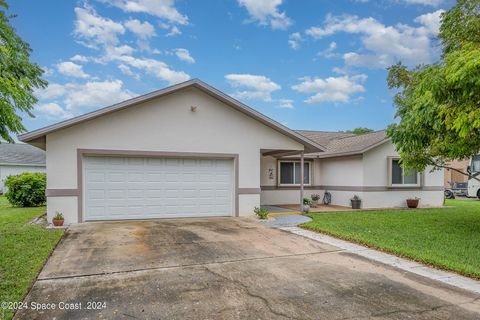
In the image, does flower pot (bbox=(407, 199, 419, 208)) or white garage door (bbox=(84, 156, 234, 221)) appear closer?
white garage door (bbox=(84, 156, 234, 221))

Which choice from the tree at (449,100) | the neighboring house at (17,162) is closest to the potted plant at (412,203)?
the tree at (449,100)

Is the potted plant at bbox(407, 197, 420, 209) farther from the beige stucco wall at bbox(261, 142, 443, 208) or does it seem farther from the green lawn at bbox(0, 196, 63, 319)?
the green lawn at bbox(0, 196, 63, 319)

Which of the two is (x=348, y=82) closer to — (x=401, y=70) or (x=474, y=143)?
(x=401, y=70)

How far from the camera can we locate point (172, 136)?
38.1 ft

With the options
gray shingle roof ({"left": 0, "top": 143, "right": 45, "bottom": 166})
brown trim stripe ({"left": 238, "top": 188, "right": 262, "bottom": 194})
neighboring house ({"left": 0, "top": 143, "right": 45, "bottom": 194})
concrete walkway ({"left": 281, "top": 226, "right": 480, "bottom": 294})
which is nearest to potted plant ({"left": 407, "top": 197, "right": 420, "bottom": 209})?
brown trim stripe ({"left": 238, "top": 188, "right": 262, "bottom": 194})

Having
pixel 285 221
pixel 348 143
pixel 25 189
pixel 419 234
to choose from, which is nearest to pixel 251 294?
pixel 419 234

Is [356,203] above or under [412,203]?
above

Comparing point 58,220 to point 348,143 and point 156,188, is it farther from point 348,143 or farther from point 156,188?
point 348,143

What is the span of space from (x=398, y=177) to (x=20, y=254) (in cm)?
1595

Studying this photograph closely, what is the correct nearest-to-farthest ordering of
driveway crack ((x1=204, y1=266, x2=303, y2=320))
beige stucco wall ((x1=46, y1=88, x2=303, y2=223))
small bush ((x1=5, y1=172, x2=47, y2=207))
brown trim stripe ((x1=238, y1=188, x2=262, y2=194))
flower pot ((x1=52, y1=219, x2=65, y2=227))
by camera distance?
1. driveway crack ((x1=204, y1=266, x2=303, y2=320))
2. flower pot ((x1=52, y1=219, x2=65, y2=227))
3. beige stucco wall ((x1=46, y1=88, x2=303, y2=223))
4. brown trim stripe ((x1=238, y1=188, x2=262, y2=194))
5. small bush ((x1=5, y1=172, x2=47, y2=207))

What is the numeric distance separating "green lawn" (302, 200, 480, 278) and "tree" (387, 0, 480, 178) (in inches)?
85.4

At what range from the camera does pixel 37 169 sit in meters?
28.8

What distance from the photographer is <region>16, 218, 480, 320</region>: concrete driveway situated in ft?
13.5

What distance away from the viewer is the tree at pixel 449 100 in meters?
6.15
